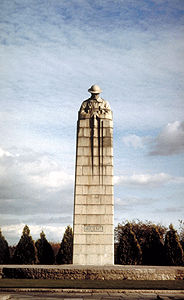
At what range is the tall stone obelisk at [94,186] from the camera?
1770 cm

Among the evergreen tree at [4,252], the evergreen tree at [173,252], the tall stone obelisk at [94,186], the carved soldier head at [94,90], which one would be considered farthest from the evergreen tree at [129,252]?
the carved soldier head at [94,90]

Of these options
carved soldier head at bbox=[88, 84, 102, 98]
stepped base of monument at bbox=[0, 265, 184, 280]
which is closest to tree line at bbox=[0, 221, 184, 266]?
stepped base of monument at bbox=[0, 265, 184, 280]

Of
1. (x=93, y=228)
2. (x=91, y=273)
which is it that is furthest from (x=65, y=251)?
(x=91, y=273)

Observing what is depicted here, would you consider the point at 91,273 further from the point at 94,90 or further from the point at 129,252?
the point at 94,90

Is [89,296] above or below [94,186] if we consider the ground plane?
below

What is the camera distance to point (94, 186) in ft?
60.7

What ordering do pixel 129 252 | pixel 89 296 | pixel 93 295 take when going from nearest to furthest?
pixel 89 296
pixel 93 295
pixel 129 252

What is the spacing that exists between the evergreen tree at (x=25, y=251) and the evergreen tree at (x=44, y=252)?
71cm

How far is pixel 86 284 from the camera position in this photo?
1297cm

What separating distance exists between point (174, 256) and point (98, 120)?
33.5ft

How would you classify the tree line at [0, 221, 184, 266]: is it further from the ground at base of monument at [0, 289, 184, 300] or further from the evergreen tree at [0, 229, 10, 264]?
the ground at base of monument at [0, 289, 184, 300]

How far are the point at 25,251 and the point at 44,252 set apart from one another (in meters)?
1.31

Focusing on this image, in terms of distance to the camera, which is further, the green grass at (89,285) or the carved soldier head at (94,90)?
the carved soldier head at (94,90)

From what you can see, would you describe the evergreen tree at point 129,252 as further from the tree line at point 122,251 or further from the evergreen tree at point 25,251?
the evergreen tree at point 25,251
